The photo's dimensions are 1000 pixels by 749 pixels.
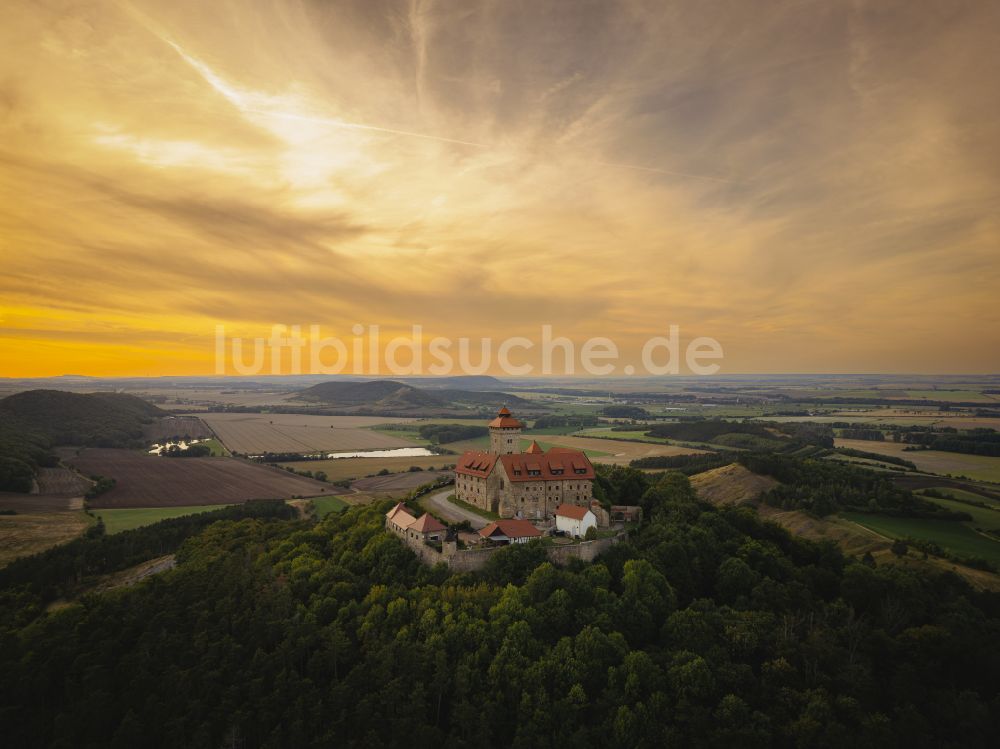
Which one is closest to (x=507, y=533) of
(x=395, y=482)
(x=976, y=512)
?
(x=395, y=482)

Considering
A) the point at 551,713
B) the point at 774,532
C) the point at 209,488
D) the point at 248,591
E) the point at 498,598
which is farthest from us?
the point at 209,488

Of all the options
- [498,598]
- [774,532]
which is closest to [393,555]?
[498,598]

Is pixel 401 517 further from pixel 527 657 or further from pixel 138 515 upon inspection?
pixel 138 515

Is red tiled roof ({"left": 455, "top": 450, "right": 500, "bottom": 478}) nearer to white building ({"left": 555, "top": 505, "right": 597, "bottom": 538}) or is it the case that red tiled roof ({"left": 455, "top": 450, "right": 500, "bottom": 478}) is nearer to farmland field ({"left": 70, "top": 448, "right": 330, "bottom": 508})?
white building ({"left": 555, "top": 505, "right": 597, "bottom": 538})

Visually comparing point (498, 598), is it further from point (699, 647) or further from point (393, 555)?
point (699, 647)

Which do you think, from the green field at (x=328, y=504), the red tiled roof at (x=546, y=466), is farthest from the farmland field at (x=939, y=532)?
the green field at (x=328, y=504)

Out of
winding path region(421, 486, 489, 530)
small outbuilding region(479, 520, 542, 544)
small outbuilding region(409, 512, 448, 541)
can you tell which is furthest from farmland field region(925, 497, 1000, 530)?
small outbuilding region(409, 512, 448, 541)

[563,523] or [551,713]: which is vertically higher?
[563,523]

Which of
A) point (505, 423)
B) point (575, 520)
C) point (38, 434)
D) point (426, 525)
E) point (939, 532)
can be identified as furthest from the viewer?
point (38, 434)
